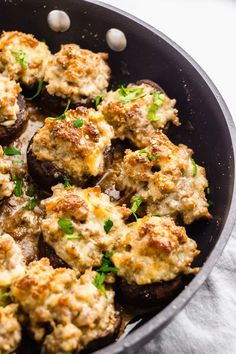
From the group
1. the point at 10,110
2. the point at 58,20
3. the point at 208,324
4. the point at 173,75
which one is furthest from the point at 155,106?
the point at 208,324

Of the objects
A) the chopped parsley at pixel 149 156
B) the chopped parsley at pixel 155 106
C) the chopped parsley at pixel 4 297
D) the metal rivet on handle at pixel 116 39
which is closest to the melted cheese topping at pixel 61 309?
the chopped parsley at pixel 4 297

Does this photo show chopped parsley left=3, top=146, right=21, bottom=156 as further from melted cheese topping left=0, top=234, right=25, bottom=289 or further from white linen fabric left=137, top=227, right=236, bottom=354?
white linen fabric left=137, top=227, right=236, bottom=354

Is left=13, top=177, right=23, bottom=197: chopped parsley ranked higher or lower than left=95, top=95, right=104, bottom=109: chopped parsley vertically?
lower

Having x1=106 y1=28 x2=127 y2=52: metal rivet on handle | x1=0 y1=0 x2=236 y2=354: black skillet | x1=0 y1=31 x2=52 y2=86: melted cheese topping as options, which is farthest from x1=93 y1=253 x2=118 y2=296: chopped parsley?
x1=106 y1=28 x2=127 y2=52: metal rivet on handle

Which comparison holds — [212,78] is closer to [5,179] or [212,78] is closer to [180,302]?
[5,179]

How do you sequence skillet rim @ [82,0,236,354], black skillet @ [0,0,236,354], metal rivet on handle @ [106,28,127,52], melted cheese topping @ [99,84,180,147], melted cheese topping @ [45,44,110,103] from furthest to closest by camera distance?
metal rivet on handle @ [106,28,127,52] → melted cheese topping @ [45,44,110,103] → melted cheese topping @ [99,84,180,147] → black skillet @ [0,0,236,354] → skillet rim @ [82,0,236,354]

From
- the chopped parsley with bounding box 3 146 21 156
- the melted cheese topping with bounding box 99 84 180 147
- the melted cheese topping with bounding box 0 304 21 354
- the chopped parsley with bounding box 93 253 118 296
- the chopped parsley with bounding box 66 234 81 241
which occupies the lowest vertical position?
the chopped parsley with bounding box 3 146 21 156

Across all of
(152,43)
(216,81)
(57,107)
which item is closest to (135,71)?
(152,43)

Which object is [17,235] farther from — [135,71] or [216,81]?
[216,81]
